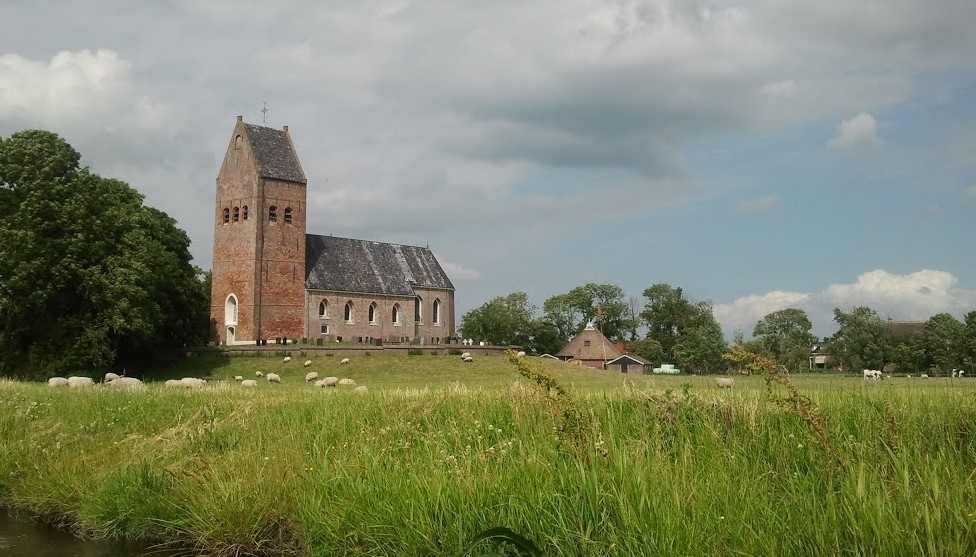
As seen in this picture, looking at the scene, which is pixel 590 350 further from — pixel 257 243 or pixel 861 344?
pixel 257 243

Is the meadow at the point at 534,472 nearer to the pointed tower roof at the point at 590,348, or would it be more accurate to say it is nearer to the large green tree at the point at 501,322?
the pointed tower roof at the point at 590,348

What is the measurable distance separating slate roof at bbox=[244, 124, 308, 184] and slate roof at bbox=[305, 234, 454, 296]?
6.67m

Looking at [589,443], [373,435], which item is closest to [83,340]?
[373,435]

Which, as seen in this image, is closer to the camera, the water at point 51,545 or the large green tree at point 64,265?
the water at point 51,545

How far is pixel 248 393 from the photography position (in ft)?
60.5

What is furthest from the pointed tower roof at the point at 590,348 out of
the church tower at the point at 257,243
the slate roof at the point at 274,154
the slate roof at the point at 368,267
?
the slate roof at the point at 274,154

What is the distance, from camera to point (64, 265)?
4225cm

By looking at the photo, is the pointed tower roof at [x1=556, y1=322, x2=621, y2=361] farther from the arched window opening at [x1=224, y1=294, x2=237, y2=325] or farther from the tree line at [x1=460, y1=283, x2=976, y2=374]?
the arched window opening at [x1=224, y1=294, x2=237, y2=325]

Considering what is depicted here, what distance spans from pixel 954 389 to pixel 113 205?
4736 centimetres

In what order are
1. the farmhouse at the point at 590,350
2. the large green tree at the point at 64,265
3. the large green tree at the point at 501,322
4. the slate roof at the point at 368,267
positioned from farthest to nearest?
the large green tree at the point at 501,322
the farmhouse at the point at 590,350
the slate roof at the point at 368,267
the large green tree at the point at 64,265

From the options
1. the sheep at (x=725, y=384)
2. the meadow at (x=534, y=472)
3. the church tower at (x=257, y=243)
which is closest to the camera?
the meadow at (x=534, y=472)

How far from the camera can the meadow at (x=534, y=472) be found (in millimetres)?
6043

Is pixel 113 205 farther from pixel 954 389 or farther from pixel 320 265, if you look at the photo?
pixel 954 389

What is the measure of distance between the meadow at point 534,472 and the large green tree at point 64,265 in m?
29.6
